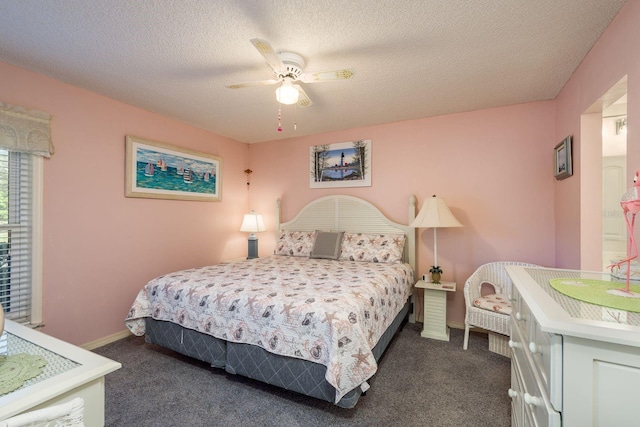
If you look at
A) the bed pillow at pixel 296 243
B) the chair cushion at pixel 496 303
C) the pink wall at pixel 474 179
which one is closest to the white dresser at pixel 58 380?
the chair cushion at pixel 496 303

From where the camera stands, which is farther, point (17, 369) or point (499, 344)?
point (499, 344)

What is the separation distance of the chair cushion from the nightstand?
30 centimetres

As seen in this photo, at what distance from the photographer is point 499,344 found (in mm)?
2584

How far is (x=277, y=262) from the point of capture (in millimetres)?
3369

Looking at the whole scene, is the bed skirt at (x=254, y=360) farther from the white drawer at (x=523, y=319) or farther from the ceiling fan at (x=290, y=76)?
the ceiling fan at (x=290, y=76)

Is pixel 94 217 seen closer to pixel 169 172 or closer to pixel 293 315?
pixel 169 172

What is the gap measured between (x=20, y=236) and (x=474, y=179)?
4.31 m

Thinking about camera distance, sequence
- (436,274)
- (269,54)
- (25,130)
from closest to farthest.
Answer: (269,54)
(25,130)
(436,274)

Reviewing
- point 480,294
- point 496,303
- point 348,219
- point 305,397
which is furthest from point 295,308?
point 480,294

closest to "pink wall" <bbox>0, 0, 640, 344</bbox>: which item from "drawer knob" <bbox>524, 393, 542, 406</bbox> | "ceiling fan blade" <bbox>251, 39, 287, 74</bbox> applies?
"drawer knob" <bbox>524, 393, 542, 406</bbox>

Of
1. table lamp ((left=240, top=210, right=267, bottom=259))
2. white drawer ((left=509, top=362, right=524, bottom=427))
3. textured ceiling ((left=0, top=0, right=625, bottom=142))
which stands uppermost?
textured ceiling ((left=0, top=0, right=625, bottom=142))

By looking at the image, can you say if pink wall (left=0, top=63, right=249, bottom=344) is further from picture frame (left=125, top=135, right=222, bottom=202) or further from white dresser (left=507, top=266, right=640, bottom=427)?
white dresser (left=507, top=266, right=640, bottom=427)

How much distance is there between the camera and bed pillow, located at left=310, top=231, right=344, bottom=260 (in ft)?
11.5

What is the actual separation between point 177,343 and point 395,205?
274 cm
